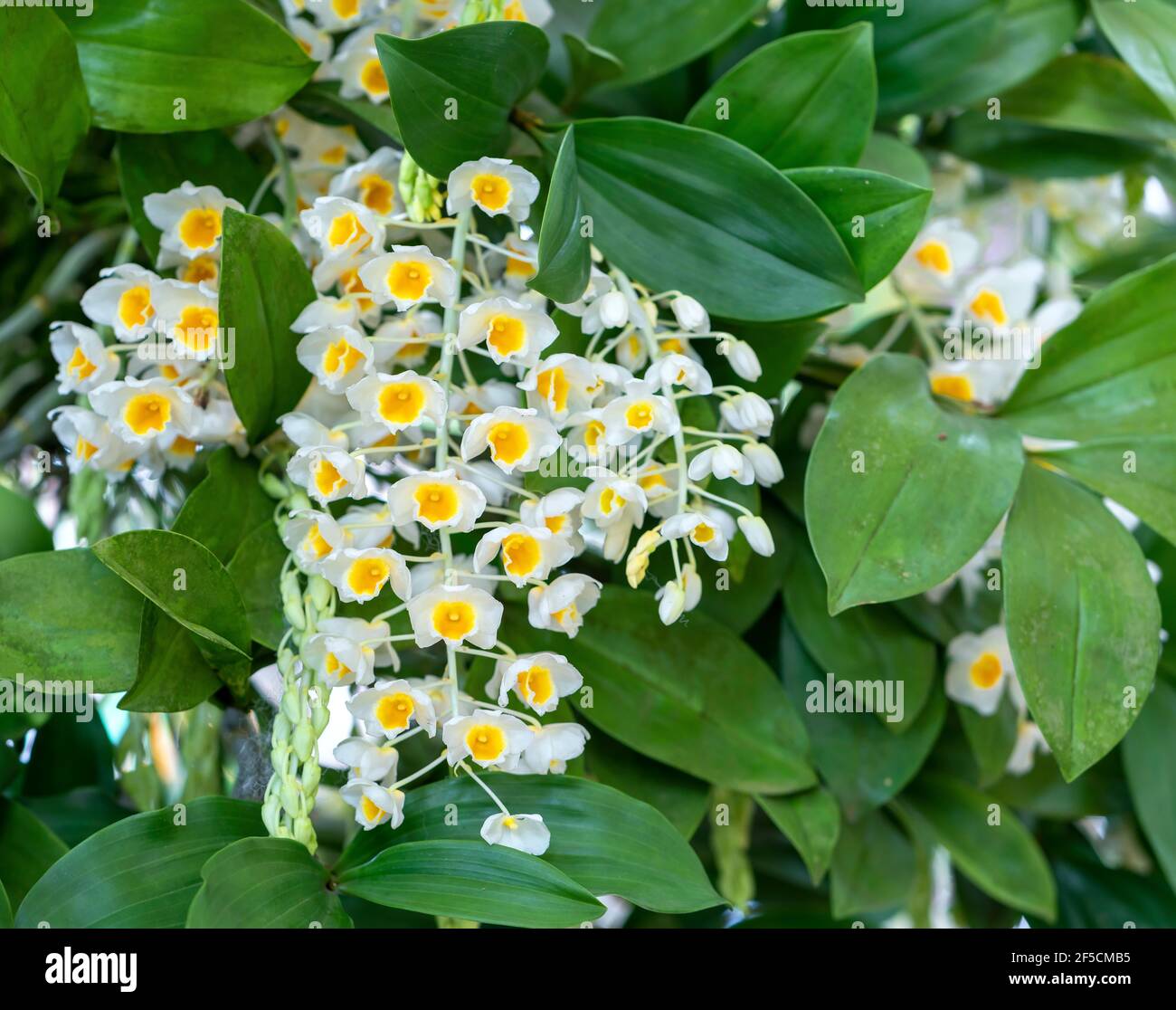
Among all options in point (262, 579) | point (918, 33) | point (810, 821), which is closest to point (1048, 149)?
point (918, 33)

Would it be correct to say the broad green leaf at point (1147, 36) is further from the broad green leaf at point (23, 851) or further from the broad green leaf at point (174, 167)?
the broad green leaf at point (23, 851)

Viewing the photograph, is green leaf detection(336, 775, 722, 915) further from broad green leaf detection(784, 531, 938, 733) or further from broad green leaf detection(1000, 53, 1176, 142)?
broad green leaf detection(1000, 53, 1176, 142)

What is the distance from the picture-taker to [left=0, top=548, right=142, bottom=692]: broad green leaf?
1.57ft

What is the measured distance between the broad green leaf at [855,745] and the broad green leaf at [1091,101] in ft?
1.32

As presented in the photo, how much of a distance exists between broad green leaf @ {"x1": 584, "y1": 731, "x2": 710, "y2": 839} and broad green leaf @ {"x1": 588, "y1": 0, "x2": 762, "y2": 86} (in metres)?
0.38

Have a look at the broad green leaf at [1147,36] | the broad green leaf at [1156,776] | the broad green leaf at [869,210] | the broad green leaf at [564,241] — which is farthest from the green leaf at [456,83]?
the broad green leaf at [1156,776]

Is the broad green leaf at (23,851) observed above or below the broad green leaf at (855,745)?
below

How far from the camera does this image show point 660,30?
2.04 ft

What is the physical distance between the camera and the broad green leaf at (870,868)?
0.65 meters

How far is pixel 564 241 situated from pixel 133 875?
33cm

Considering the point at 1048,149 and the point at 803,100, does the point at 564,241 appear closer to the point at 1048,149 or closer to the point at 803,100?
the point at 803,100

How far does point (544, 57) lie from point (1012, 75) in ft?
1.10

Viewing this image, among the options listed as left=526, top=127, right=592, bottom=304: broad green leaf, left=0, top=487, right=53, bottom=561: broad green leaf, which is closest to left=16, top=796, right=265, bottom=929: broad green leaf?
left=0, top=487, right=53, bottom=561: broad green leaf
